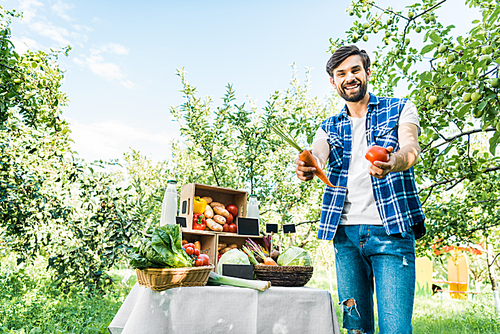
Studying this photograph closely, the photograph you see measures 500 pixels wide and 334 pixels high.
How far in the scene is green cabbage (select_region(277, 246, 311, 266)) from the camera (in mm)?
2014

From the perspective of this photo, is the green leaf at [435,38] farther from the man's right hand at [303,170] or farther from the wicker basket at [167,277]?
the wicker basket at [167,277]

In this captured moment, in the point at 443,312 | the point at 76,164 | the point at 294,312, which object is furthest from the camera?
the point at 443,312

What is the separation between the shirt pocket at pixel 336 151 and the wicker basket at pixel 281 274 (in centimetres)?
61

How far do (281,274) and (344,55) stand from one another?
1.19 meters

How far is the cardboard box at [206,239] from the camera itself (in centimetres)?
249

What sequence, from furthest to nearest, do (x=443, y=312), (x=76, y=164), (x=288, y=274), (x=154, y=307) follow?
(x=443, y=312)
(x=76, y=164)
(x=288, y=274)
(x=154, y=307)

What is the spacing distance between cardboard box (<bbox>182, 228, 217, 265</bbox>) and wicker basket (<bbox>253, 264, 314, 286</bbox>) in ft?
2.08

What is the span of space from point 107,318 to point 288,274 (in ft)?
9.45

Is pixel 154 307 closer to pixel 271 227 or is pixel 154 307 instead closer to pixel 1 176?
pixel 271 227

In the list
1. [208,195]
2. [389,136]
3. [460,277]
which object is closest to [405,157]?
[389,136]

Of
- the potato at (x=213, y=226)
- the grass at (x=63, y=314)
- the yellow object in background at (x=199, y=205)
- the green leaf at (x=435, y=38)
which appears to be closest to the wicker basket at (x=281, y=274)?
the potato at (x=213, y=226)

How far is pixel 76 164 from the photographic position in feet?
12.4

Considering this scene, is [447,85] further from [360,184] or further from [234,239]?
[234,239]

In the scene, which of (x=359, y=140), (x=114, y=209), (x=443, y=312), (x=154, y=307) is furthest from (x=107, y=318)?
(x=443, y=312)
